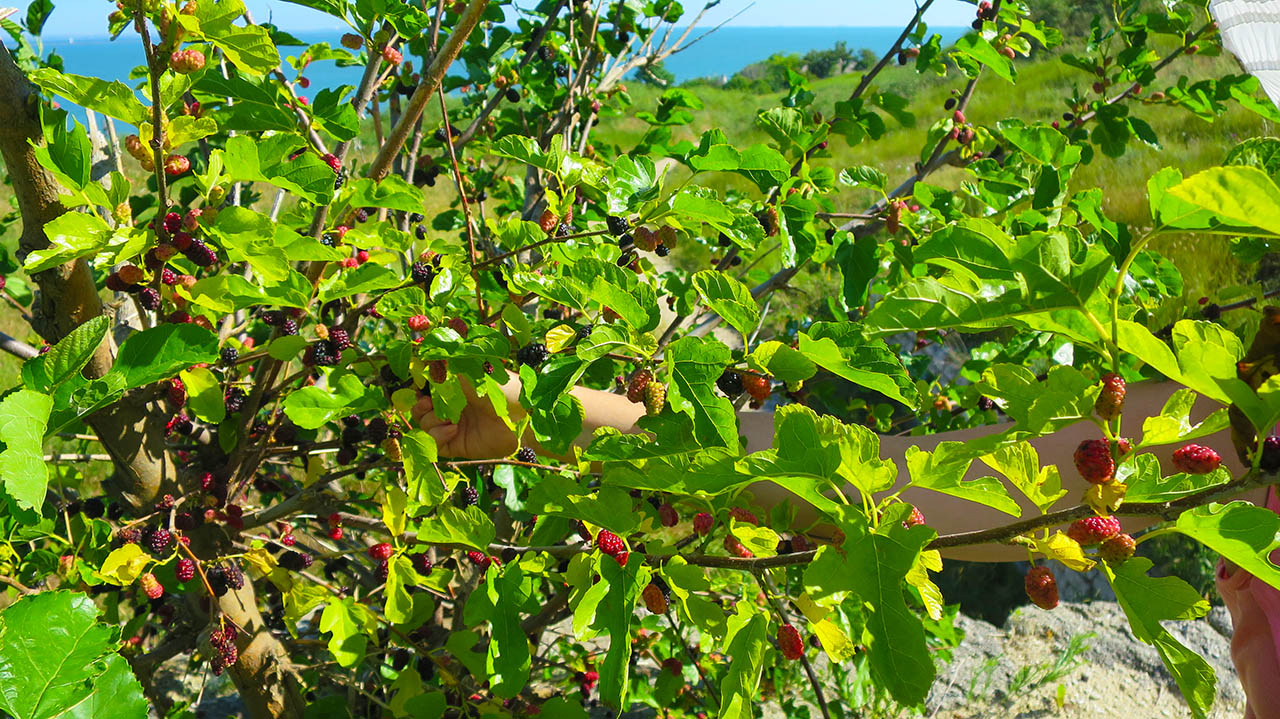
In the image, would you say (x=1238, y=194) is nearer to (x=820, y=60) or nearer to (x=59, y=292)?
(x=59, y=292)

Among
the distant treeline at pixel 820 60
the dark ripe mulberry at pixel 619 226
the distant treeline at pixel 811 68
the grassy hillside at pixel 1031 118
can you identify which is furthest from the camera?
the distant treeline at pixel 811 68

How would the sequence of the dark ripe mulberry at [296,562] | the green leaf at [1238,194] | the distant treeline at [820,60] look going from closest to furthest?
the green leaf at [1238,194] < the dark ripe mulberry at [296,562] < the distant treeline at [820,60]

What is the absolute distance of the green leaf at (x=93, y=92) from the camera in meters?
0.66

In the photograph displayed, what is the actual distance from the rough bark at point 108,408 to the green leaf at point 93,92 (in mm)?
163

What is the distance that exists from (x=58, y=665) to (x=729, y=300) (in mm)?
488

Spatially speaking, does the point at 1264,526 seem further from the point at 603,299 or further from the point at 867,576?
the point at 603,299

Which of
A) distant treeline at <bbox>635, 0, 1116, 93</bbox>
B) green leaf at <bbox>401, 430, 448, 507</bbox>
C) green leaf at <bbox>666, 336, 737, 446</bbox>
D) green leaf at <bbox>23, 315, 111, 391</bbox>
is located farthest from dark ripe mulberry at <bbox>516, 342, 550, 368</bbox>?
distant treeline at <bbox>635, 0, 1116, 93</bbox>

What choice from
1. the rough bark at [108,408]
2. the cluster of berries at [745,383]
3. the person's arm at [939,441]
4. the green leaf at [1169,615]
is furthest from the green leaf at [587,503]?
the rough bark at [108,408]

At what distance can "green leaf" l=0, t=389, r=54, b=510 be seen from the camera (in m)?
0.48

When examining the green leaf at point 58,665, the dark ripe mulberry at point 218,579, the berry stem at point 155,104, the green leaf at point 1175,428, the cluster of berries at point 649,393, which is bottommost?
the dark ripe mulberry at point 218,579

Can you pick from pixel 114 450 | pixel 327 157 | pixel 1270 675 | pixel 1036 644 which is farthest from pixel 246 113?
pixel 1036 644

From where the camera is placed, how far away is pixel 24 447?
0.51 m

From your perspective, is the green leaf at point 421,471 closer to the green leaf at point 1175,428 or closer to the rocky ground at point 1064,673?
the green leaf at point 1175,428

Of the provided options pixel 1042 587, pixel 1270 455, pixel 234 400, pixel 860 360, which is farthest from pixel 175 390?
pixel 1270 455
